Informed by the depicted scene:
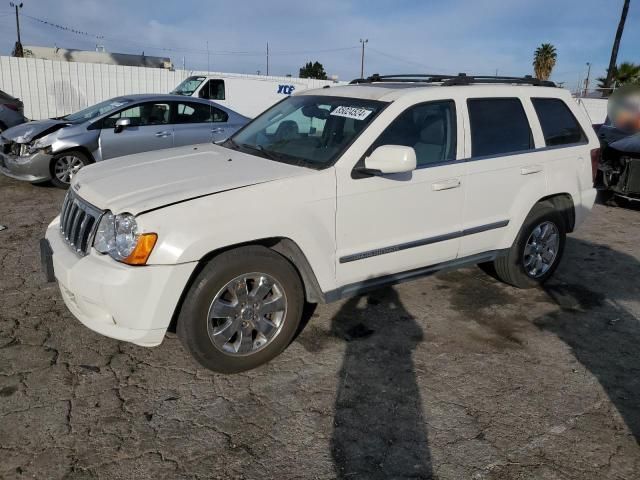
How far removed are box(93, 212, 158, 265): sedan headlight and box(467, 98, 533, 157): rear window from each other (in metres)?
2.54

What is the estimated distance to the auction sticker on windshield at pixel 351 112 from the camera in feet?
12.3

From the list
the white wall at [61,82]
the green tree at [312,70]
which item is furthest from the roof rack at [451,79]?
the green tree at [312,70]

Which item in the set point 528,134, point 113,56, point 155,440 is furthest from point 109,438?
point 113,56

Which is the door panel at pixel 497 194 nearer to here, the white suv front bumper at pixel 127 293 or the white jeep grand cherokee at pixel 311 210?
the white jeep grand cherokee at pixel 311 210

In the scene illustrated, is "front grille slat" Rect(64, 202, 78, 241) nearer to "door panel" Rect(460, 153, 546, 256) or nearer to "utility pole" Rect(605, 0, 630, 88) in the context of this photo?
"door panel" Rect(460, 153, 546, 256)

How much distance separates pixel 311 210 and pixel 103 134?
19.2ft

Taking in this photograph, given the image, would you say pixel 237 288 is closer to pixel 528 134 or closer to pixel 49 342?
pixel 49 342

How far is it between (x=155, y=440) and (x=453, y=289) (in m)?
3.04

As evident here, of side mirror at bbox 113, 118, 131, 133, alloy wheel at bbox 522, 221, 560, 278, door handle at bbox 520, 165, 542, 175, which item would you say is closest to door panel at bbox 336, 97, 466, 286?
door handle at bbox 520, 165, 542, 175

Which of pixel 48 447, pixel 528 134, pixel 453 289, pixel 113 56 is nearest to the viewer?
pixel 48 447

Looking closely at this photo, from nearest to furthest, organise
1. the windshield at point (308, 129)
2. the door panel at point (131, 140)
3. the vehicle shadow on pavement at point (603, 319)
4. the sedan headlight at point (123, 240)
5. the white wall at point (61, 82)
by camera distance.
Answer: the sedan headlight at point (123, 240)
the vehicle shadow on pavement at point (603, 319)
the windshield at point (308, 129)
the door panel at point (131, 140)
the white wall at point (61, 82)

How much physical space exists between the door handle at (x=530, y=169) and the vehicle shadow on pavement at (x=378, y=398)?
149 centimetres

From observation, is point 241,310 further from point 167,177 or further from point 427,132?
point 427,132

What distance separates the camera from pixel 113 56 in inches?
1569
